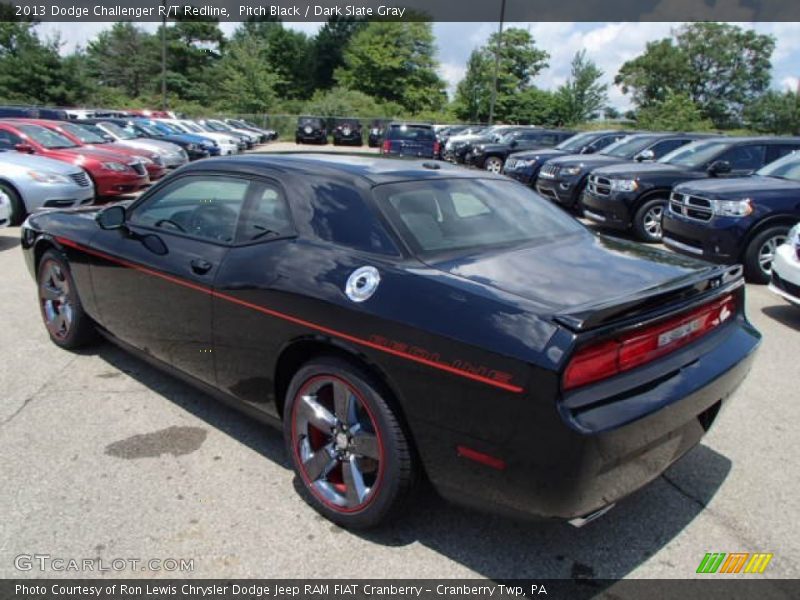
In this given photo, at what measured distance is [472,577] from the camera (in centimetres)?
241

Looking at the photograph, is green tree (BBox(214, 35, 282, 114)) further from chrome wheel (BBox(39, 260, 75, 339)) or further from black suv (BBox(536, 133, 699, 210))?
chrome wheel (BBox(39, 260, 75, 339))

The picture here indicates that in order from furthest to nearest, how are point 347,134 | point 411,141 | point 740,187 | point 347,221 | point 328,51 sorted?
point 328,51 → point 347,134 → point 411,141 → point 740,187 → point 347,221

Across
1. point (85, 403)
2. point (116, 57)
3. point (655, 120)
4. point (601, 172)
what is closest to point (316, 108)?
point (655, 120)

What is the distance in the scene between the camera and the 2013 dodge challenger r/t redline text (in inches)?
82.5

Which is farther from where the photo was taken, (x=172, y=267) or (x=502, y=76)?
(x=502, y=76)

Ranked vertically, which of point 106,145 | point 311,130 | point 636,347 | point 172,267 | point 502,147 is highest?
point 636,347

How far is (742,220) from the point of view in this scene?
23.7ft

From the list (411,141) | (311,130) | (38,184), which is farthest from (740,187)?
(311,130)

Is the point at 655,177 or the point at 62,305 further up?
the point at 655,177

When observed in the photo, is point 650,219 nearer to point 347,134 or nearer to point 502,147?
point 502,147

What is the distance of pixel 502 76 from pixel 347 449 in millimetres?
63541

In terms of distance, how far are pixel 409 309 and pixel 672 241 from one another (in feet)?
22.0

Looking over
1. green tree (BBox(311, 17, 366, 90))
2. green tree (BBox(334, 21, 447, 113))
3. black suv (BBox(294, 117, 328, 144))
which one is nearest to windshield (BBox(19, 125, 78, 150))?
black suv (BBox(294, 117, 328, 144))

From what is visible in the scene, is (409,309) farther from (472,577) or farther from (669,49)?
(669,49)
